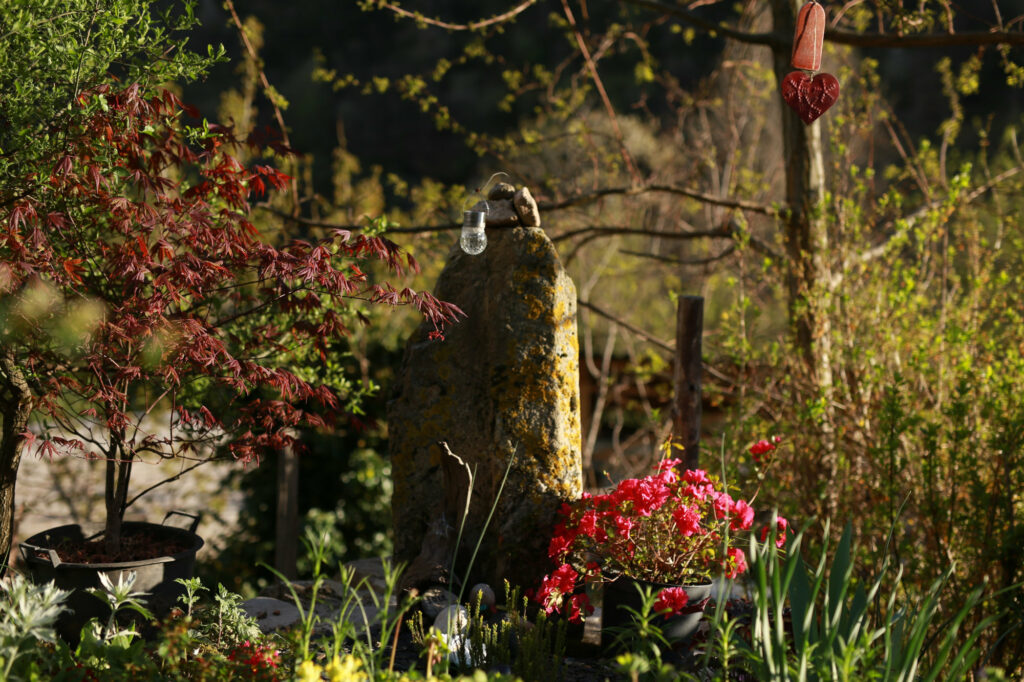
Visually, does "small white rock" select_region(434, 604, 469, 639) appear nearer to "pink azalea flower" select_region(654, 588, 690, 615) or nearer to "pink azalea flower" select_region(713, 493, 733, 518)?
"pink azalea flower" select_region(654, 588, 690, 615)

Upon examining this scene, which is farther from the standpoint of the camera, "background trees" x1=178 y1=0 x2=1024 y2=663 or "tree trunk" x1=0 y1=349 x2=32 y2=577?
"background trees" x1=178 y1=0 x2=1024 y2=663

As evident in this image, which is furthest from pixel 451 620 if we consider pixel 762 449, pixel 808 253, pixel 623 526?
pixel 808 253

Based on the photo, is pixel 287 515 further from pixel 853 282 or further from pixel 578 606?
pixel 853 282

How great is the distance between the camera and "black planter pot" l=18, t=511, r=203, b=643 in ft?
A: 8.69

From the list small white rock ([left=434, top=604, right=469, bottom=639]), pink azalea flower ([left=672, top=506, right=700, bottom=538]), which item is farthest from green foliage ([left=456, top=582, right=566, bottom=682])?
pink azalea flower ([left=672, top=506, right=700, bottom=538])

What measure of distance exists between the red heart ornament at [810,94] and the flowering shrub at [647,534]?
54.4 inches

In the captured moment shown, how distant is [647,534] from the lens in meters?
2.89

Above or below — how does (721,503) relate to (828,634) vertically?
above

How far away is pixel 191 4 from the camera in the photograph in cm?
262

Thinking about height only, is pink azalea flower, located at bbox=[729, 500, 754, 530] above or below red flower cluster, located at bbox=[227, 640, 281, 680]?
above

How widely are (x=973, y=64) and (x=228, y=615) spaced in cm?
530

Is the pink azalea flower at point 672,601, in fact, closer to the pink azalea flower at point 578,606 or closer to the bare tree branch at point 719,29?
the pink azalea flower at point 578,606

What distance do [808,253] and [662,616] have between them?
2.46 metres

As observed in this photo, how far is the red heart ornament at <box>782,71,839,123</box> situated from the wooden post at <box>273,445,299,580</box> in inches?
138
